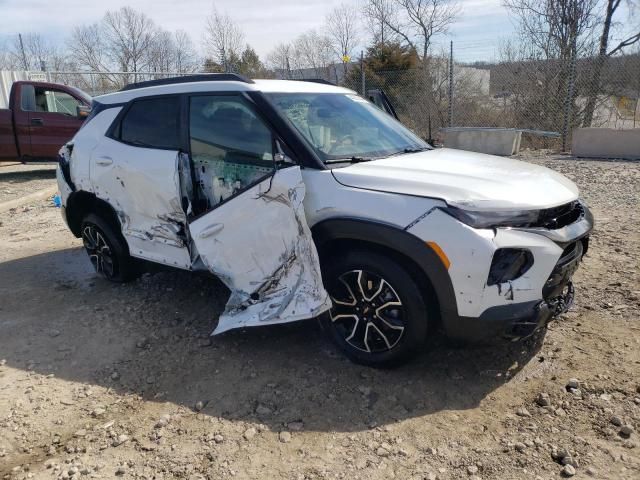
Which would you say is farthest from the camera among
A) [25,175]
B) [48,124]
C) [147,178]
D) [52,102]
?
[25,175]

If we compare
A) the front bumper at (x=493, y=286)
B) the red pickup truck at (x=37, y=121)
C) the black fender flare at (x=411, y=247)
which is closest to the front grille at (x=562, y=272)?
the front bumper at (x=493, y=286)

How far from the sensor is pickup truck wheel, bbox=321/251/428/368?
9.52 feet

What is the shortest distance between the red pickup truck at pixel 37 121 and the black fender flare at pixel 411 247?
9.27 meters

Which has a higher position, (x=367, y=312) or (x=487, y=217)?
(x=487, y=217)

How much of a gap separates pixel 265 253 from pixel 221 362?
0.82 m

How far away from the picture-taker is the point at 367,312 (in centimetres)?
311

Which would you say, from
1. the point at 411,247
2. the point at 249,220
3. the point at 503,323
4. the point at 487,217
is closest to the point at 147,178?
the point at 249,220

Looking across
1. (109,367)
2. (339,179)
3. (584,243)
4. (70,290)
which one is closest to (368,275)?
(339,179)

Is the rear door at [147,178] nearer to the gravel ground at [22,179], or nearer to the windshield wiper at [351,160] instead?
the windshield wiper at [351,160]

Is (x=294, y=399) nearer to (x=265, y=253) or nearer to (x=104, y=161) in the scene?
(x=265, y=253)

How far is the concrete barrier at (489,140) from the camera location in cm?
1155

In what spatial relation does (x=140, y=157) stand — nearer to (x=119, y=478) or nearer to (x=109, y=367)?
(x=109, y=367)

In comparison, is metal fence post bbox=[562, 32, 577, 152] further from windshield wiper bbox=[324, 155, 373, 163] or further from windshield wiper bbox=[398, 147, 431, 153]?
windshield wiper bbox=[324, 155, 373, 163]

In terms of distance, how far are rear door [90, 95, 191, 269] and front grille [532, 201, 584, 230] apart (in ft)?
8.01
